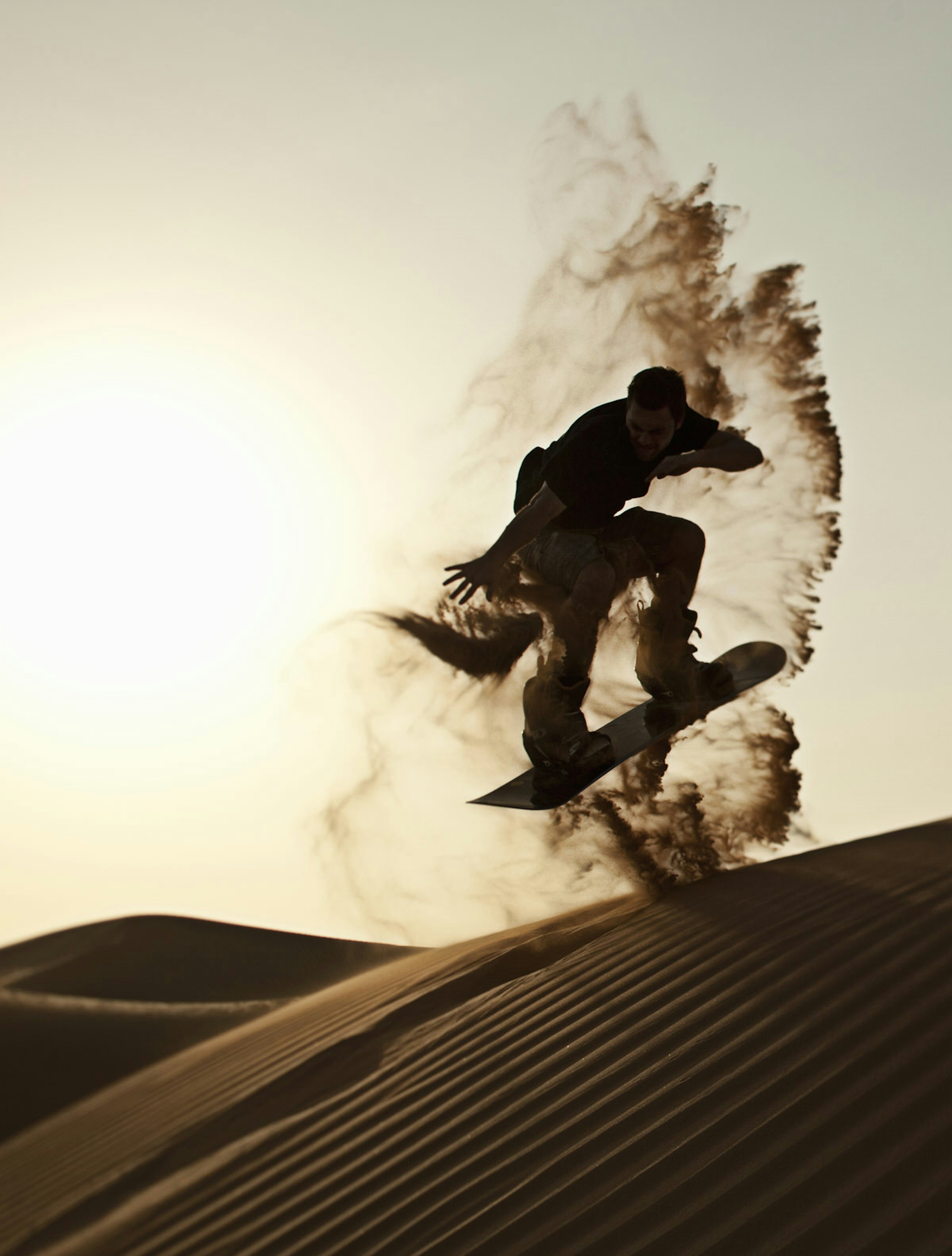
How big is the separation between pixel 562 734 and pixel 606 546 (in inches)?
44.0

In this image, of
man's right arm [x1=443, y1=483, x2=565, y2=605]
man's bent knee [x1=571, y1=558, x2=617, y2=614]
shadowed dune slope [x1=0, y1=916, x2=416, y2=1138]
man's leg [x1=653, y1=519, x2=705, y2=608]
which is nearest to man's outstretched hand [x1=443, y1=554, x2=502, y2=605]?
man's right arm [x1=443, y1=483, x2=565, y2=605]

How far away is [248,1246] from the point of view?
3014 mm

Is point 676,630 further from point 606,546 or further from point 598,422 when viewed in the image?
point 598,422

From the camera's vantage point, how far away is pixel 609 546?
546 cm

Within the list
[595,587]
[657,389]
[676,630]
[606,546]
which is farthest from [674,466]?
[676,630]

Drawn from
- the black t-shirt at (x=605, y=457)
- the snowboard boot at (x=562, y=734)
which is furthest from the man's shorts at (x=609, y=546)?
the snowboard boot at (x=562, y=734)

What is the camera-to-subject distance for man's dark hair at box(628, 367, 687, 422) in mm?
4711

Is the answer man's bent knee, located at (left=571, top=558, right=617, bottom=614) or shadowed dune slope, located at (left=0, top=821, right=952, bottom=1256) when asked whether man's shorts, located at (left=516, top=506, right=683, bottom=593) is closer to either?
man's bent knee, located at (left=571, top=558, right=617, bottom=614)

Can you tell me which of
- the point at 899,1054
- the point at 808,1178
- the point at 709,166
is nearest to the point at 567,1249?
the point at 808,1178

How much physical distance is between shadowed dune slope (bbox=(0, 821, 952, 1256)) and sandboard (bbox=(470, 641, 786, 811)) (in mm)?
765

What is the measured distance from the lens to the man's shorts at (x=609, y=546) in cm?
539

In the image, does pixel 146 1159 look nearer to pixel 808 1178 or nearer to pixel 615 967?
pixel 615 967

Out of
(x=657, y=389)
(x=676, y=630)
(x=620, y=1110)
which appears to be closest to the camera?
(x=620, y=1110)

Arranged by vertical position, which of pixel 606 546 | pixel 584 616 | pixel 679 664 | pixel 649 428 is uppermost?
pixel 649 428
